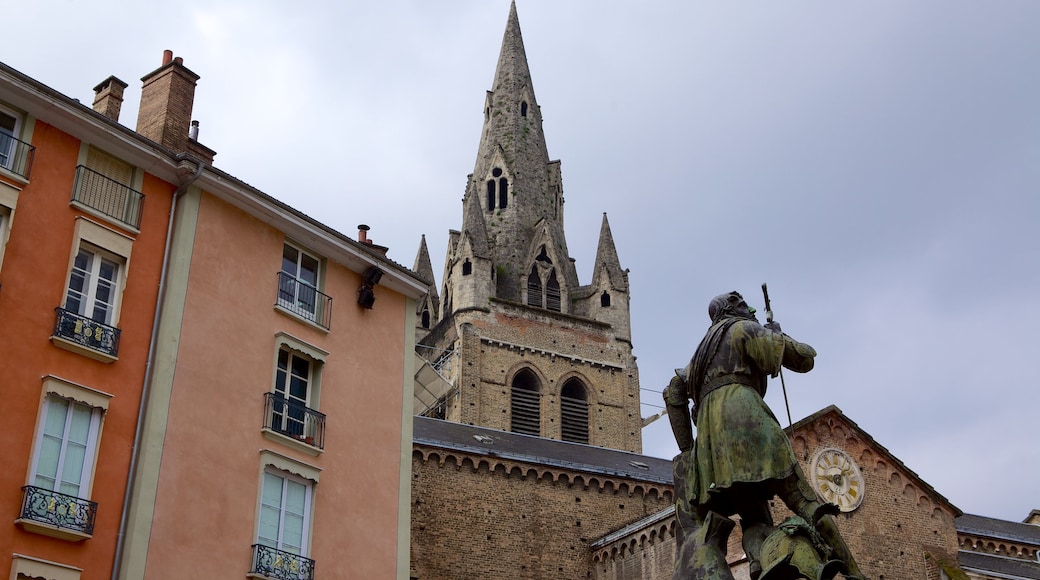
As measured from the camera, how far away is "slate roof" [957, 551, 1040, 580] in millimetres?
29547

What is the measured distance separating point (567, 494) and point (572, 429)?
51.2ft

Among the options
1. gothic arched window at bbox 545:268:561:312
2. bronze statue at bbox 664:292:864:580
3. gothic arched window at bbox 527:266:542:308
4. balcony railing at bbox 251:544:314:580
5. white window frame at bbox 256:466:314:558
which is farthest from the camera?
gothic arched window at bbox 545:268:561:312

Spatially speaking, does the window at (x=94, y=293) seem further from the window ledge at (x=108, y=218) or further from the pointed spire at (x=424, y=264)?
the pointed spire at (x=424, y=264)

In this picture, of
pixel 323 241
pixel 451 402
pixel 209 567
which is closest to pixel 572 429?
pixel 451 402

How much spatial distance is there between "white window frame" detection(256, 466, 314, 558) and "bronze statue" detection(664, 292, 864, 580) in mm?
8878

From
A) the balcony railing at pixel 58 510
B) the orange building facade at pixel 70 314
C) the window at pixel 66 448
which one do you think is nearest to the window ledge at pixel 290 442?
the orange building facade at pixel 70 314

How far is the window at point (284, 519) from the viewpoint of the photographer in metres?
15.2

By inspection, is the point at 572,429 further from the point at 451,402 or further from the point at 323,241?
the point at 323,241

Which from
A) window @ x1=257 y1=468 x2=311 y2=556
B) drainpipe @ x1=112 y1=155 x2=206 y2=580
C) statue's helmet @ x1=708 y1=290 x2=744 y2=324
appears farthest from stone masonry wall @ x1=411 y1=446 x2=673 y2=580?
statue's helmet @ x1=708 y1=290 x2=744 y2=324

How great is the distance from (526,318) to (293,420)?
35.4 meters

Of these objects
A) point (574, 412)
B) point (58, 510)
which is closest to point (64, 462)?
point (58, 510)

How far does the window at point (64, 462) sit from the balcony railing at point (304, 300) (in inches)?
150

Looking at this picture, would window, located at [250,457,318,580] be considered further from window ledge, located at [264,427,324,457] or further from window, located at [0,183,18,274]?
window, located at [0,183,18,274]

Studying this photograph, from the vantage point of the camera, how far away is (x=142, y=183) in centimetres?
1608
